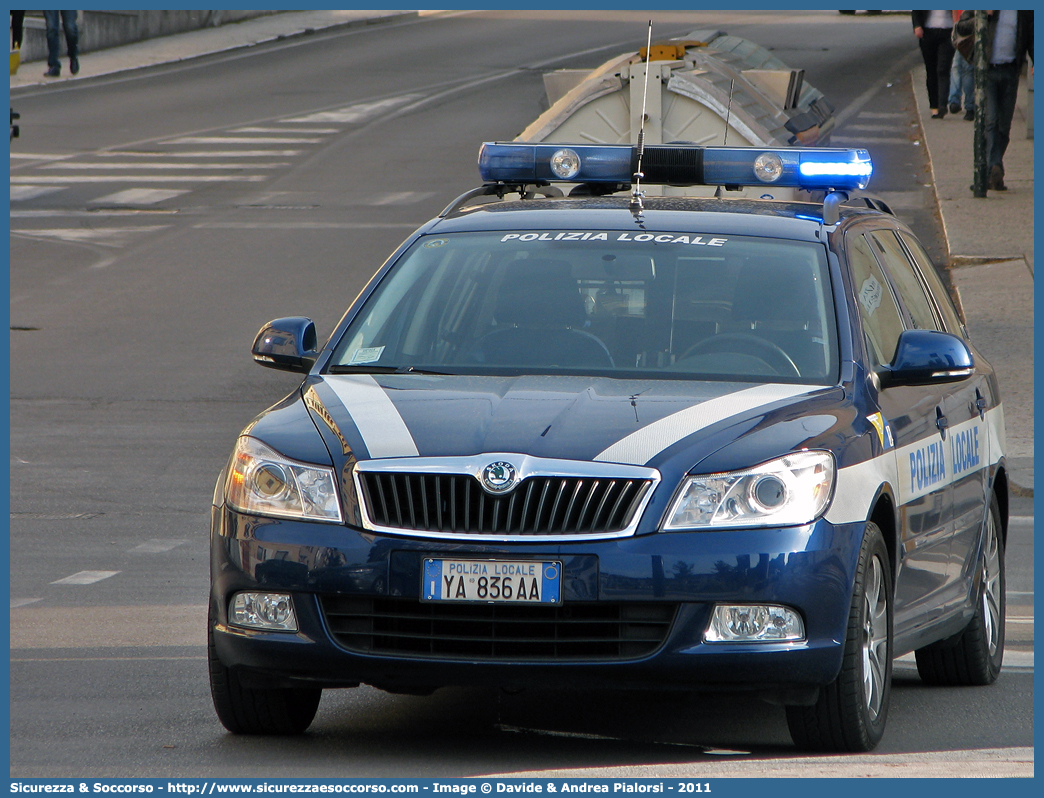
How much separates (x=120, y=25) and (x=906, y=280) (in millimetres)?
37561

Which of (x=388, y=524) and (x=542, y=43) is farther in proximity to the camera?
(x=542, y=43)

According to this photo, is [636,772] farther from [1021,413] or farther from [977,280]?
[977,280]

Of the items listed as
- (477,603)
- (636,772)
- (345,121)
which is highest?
(477,603)

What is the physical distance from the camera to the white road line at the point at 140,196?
23734 millimetres

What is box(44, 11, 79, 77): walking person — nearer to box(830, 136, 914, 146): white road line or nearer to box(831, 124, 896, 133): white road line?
box(831, 124, 896, 133): white road line

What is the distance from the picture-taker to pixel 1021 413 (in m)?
13.0

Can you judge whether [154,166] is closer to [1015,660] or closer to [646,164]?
[646,164]

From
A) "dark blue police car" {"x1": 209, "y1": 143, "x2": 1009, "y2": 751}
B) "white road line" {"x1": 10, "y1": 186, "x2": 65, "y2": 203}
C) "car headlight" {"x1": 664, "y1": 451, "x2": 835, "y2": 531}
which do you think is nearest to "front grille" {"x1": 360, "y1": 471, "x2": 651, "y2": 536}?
"dark blue police car" {"x1": 209, "y1": 143, "x2": 1009, "y2": 751}

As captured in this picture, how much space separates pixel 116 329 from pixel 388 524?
39.6 feet

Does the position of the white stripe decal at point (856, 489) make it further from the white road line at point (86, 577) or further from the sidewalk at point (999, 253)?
the sidewalk at point (999, 253)

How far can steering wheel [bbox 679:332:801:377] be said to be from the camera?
5.93 meters

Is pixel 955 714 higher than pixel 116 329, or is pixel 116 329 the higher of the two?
pixel 955 714

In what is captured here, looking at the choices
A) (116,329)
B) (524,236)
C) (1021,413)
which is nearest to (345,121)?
(116,329)

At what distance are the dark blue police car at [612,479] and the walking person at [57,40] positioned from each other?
104 ft
